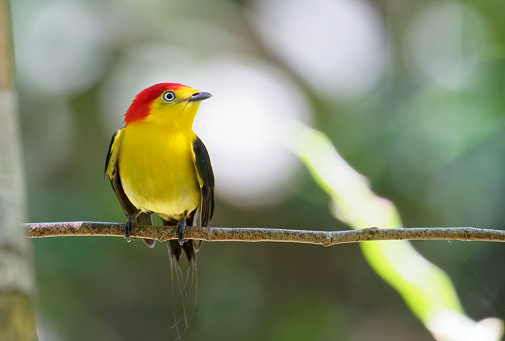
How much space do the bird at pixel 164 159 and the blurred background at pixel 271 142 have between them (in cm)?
192

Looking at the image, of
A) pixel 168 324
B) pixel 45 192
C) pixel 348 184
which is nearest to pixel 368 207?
pixel 348 184

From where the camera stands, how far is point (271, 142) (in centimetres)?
525

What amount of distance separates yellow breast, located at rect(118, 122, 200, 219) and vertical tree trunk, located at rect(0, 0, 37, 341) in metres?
2.08

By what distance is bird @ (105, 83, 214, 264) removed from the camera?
9.45 feet

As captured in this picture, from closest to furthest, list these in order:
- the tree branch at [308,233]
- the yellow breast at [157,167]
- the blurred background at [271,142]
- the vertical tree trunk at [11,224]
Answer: the vertical tree trunk at [11,224] < the tree branch at [308,233] < the yellow breast at [157,167] < the blurred background at [271,142]

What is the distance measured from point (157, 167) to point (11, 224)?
2104 mm

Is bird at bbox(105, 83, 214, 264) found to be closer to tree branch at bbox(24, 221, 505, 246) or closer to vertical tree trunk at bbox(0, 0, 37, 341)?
tree branch at bbox(24, 221, 505, 246)

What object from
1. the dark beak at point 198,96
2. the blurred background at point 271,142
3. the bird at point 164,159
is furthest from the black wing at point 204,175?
the blurred background at point 271,142

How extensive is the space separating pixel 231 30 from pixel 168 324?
2.94m

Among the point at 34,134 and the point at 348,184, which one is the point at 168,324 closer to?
the point at 34,134

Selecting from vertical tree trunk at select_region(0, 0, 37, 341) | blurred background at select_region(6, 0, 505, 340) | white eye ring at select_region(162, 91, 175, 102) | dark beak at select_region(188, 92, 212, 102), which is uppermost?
vertical tree trunk at select_region(0, 0, 37, 341)

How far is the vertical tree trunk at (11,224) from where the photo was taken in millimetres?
725

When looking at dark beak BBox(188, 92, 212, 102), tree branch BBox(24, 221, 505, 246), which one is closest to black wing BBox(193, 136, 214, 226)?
dark beak BBox(188, 92, 212, 102)

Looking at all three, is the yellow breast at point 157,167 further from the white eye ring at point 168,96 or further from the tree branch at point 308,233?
the tree branch at point 308,233
